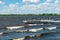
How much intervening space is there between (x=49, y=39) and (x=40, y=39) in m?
1.51

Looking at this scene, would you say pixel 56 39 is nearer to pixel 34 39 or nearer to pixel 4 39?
pixel 34 39

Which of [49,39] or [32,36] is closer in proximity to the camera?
[49,39]

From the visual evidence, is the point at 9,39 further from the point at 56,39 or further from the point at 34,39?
the point at 56,39

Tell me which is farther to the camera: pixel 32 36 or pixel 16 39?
pixel 32 36

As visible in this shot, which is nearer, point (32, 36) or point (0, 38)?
point (0, 38)

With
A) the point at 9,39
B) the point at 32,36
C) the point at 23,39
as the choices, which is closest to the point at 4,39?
the point at 9,39

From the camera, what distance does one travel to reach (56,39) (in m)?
33.1

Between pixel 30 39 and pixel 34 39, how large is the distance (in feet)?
2.10

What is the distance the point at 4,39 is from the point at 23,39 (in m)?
2.98

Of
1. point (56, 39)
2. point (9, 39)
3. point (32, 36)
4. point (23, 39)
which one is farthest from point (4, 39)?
point (56, 39)

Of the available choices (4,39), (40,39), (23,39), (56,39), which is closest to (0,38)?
(4,39)

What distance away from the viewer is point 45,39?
109 ft

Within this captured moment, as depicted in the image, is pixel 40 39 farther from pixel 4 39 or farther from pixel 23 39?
pixel 4 39

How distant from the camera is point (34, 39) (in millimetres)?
32531
